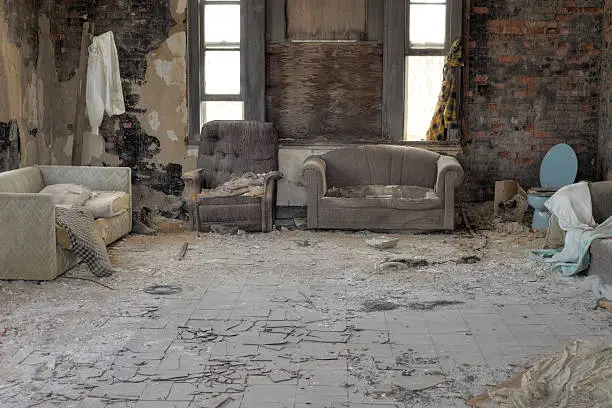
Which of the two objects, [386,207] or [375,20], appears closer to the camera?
[386,207]

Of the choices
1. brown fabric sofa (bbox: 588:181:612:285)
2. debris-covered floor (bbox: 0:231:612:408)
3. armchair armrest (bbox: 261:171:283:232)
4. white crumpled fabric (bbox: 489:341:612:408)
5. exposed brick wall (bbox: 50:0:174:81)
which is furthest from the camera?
exposed brick wall (bbox: 50:0:174:81)

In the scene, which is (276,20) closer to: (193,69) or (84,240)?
(193,69)

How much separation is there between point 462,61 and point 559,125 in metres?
1.26

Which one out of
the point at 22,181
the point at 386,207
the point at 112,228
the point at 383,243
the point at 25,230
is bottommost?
the point at 383,243

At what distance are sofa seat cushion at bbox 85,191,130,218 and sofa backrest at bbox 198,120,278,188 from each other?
3.80 feet

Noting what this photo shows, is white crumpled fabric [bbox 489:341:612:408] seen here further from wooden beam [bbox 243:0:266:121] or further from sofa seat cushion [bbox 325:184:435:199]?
wooden beam [bbox 243:0:266:121]

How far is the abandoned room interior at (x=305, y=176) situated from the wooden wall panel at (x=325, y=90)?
0.08ft

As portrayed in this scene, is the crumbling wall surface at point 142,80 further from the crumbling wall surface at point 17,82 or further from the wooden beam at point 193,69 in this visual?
the crumbling wall surface at point 17,82

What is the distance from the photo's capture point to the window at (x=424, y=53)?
8.36 meters

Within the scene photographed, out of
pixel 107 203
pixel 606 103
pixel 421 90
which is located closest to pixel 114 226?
pixel 107 203

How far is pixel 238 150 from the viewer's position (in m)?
8.18

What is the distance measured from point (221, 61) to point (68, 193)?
2627mm

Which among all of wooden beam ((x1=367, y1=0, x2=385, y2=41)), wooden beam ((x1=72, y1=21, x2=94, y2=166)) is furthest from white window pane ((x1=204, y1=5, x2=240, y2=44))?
wooden beam ((x1=367, y1=0, x2=385, y2=41))

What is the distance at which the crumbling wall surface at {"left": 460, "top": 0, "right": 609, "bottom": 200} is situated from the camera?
8.27 meters
